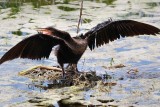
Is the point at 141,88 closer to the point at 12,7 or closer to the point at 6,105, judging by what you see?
the point at 6,105

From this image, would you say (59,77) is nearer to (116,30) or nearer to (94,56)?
(116,30)

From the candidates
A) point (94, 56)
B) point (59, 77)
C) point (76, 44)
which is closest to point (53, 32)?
point (76, 44)

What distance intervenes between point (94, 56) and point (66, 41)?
98.5 inches

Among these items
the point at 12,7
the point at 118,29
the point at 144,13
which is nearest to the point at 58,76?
the point at 118,29

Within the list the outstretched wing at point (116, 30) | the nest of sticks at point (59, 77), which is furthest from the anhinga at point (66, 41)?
the nest of sticks at point (59, 77)

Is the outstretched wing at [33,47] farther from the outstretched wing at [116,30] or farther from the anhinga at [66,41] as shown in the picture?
the outstretched wing at [116,30]

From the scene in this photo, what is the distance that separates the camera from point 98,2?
14828mm

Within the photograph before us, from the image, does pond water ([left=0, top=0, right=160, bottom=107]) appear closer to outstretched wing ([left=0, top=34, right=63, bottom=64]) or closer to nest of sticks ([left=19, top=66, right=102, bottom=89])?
nest of sticks ([left=19, top=66, right=102, bottom=89])

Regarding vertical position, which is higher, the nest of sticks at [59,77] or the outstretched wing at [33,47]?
the outstretched wing at [33,47]

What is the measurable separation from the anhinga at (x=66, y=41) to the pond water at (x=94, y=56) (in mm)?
487

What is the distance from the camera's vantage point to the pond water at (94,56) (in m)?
5.79

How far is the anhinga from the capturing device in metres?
5.77

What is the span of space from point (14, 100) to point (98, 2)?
942cm

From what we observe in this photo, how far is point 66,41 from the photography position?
19.2ft
